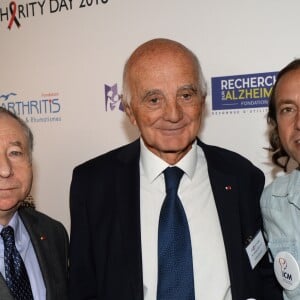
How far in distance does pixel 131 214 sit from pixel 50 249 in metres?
0.33

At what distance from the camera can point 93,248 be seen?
5.19 feet

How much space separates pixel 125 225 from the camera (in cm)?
153

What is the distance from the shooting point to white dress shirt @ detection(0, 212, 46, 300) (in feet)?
4.86

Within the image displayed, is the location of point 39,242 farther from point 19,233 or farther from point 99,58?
point 99,58

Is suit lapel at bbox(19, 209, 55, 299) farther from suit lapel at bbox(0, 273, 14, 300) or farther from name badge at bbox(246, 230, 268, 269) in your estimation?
name badge at bbox(246, 230, 268, 269)

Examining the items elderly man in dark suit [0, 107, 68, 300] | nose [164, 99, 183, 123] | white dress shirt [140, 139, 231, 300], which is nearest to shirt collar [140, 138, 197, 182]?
white dress shirt [140, 139, 231, 300]

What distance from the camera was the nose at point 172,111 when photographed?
4.83 ft

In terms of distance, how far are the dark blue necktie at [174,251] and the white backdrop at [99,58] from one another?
708mm

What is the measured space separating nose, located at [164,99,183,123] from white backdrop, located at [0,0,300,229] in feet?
2.29

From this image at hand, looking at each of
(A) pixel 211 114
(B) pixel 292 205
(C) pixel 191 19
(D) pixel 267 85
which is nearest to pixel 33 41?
(C) pixel 191 19

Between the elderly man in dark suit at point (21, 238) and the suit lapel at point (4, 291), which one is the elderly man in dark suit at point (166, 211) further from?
the suit lapel at point (4, 291)

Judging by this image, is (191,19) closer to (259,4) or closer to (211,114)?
(259,4)

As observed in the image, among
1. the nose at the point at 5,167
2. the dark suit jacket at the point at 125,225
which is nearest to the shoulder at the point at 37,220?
the dark suit jacket at the point at 125,225

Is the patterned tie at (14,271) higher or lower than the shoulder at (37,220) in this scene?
lower
